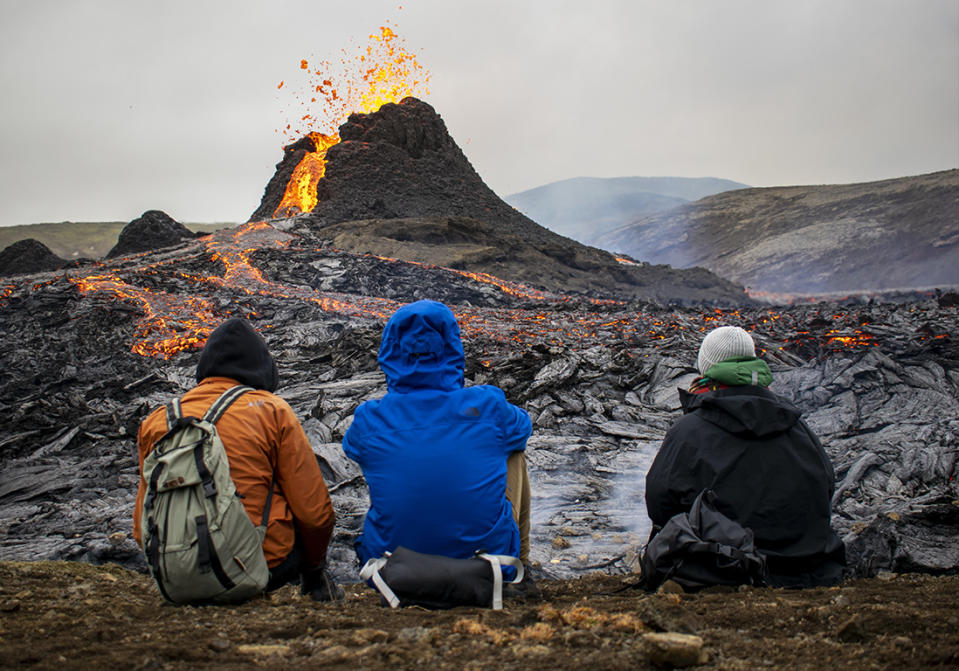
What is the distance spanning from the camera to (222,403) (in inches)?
108

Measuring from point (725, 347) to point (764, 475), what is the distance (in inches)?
26.7

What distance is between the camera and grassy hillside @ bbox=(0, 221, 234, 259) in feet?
282

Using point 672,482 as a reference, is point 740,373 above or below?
above

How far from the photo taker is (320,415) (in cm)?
895

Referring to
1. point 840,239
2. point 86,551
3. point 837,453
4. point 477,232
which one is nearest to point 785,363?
point 837,453

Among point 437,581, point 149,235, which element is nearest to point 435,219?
point 149,235

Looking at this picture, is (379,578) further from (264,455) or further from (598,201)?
(598,201)

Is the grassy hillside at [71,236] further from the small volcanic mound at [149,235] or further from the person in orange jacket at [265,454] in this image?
the person in orange jacket at [265,454]

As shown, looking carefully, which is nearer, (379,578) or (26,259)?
(379,578)

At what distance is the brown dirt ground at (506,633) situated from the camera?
1.75 m

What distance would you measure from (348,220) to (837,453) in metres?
30.9

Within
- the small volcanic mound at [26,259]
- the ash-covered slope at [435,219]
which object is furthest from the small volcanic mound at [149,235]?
the ash-covered slope at [435,219]

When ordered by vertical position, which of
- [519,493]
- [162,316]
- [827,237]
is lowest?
[519,493]

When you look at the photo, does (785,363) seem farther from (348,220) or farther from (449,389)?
(348,220)
